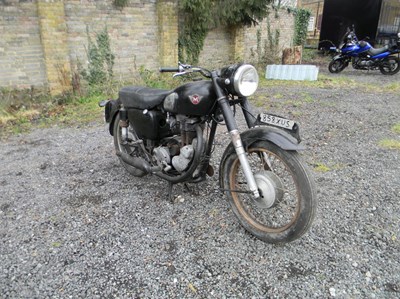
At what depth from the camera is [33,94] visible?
20.1 feet

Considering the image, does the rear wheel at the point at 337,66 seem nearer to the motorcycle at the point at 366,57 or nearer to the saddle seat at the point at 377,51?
the motorcycle at the point at 366,57

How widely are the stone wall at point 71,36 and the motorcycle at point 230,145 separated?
3.96 m

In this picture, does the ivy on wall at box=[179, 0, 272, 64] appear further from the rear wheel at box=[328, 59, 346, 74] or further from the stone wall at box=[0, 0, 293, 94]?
the rear wheel at box=[328, 59, 346, 74]

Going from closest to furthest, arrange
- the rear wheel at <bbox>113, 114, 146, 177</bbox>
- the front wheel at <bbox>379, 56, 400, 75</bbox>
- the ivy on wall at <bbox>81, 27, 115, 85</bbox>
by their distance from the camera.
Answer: the rear wheel at <bbox>113, 114, 146, 177</bbox> → the ivy on wall at <bbox>81, 27, 115, 85</bbox> → the front wheel at <bbox>379, 56, 400, 75</bbox>

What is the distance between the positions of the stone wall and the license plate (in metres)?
5.32

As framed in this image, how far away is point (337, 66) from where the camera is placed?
412 inches

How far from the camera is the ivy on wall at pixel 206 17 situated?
25.5 feet

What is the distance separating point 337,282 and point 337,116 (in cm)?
403

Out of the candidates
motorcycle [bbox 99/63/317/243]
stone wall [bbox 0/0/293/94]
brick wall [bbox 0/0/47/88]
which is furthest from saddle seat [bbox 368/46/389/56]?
brick wall [bbox 0/0/47/88]

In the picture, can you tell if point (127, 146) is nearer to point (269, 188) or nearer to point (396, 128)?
point (269, 188)

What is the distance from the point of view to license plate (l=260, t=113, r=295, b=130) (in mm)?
2072

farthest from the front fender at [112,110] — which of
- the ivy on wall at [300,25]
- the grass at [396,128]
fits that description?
the ivy on wall at [300,25]

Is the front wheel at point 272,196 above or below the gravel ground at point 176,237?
above

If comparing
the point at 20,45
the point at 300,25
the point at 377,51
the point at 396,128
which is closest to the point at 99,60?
the point at 20,45
